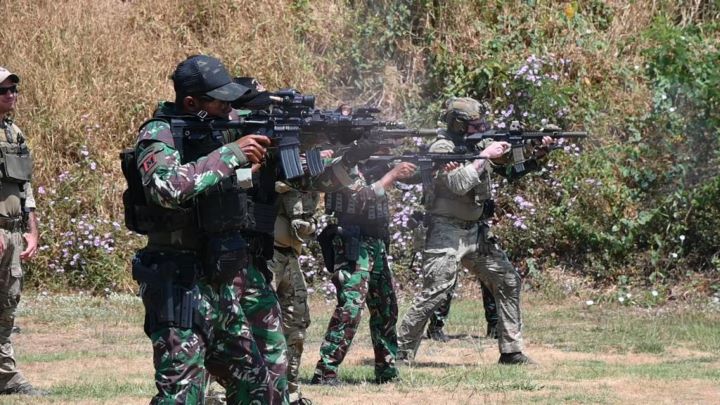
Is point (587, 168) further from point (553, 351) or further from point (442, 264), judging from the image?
point (442, 264)

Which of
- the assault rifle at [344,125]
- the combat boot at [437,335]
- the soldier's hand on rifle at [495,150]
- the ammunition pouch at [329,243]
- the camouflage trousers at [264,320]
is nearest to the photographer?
the camouflage trousers at [264,320]

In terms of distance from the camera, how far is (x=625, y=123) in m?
15.1

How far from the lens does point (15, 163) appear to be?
854cm

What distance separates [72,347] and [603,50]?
26.3 feet

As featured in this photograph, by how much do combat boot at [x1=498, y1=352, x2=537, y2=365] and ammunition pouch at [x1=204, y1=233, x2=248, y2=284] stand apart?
14.2ft

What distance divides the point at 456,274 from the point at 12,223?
337 centimetres

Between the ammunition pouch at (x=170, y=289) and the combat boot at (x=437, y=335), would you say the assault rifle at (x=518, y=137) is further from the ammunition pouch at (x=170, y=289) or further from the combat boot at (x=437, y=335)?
the ammunition pouch at (x=170, y=289)

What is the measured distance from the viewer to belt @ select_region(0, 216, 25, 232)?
8.58m

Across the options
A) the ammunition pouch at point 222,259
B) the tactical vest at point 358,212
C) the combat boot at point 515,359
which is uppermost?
the ammunition pouch at point 222,259

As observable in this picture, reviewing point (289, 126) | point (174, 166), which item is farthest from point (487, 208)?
point (174, 166)

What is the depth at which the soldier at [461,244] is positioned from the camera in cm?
970

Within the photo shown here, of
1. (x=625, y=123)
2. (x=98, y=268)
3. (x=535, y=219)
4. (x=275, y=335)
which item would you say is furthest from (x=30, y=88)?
(x=275, y=335)

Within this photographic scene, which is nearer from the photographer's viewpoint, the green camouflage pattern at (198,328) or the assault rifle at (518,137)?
the green camouflage pattern at (198,328)

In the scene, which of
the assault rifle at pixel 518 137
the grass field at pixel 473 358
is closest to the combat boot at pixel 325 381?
the grass field at pixel 473 358
